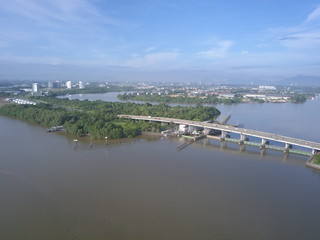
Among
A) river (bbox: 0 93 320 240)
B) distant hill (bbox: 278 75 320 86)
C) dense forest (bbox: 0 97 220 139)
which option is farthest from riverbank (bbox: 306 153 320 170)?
distant hill (bbox: 278 75 320 86)

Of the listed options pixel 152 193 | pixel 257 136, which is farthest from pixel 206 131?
pixel 152 193

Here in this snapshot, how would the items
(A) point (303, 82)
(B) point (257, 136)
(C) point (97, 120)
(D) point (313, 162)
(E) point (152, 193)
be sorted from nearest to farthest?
1. (E) point (152, 193)
2. (D) point (313, 162)
3. (B) point (257, 136)
4. (C) point (97, 120)
5. (A) point (303, 82)

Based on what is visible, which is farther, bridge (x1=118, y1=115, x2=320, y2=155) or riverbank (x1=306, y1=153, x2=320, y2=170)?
bridge (x1=118, y1=115, x2=320, y2=155)

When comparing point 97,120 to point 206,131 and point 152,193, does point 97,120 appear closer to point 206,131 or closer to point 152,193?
point 206,131

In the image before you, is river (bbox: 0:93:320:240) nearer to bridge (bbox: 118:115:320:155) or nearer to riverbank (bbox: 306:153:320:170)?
riverbank (bbox: 306:153:320:170)

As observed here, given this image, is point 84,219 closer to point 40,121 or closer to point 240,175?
point 240,175

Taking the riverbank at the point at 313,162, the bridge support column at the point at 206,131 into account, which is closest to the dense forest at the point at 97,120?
the bridge support column at the point at 206,131

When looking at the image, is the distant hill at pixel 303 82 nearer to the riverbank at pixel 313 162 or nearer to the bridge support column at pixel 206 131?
the bridge support column at pixel 206 131

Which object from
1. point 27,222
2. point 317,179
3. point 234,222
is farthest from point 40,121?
point 317,179
